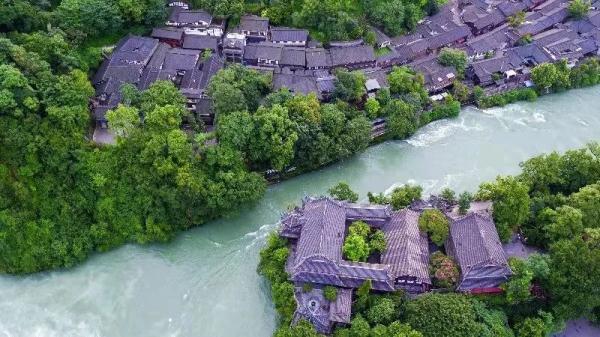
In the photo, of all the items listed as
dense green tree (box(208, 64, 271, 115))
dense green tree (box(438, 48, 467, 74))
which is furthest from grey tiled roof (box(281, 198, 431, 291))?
dense green tree (box(438, 48, 467, 74))

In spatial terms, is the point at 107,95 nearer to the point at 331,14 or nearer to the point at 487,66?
the point at 331,14

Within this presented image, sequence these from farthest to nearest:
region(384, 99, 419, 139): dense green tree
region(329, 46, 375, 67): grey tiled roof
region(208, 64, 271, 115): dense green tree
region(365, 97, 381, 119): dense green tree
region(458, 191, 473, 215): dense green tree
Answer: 1. region(329, 46, 375, 67): grey tiled roof
2. region(365, 97, 381, 119): dense green tree
3. region(384, 99, 419, 139): dense green tree
4. region(208, 64, 271, 115): dense green tree
5. region(458, 191, 473, 215): dense green tree

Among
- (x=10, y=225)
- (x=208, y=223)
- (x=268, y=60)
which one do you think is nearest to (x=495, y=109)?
(x=268, y=60)

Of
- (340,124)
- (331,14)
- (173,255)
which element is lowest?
(173,255)

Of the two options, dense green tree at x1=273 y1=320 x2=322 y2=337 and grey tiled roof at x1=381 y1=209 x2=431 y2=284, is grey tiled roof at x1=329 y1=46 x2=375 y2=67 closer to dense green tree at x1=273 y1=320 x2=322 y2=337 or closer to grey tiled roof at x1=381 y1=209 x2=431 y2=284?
grey tiled roof at x1=381 y1=209 x2=431 y2=284

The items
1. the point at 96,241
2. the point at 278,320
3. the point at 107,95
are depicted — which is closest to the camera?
the point at 278,320
